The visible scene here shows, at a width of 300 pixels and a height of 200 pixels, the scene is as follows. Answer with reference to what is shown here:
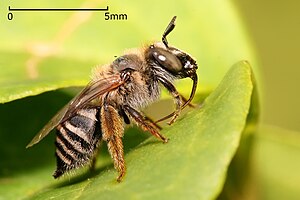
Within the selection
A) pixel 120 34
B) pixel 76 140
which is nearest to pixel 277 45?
pixel 120 34

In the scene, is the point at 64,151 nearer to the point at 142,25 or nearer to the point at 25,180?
the point at 25,180

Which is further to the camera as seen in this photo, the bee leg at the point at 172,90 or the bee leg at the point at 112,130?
the bee leg at the point at 172,90

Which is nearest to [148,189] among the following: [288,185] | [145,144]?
[145,144]

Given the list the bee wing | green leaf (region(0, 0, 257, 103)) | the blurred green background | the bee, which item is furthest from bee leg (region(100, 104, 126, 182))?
the blurred green background

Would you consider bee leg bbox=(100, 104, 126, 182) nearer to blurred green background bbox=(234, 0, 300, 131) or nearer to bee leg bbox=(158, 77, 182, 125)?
bee leg bbox=(158, 77, 182, 125)

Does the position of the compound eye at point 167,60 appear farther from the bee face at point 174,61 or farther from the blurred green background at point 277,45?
the blurred green background at point 277,45

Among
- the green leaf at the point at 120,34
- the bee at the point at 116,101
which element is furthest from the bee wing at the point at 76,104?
the green leaf at the point at 120,34

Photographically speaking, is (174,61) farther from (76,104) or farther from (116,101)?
(76,104)
